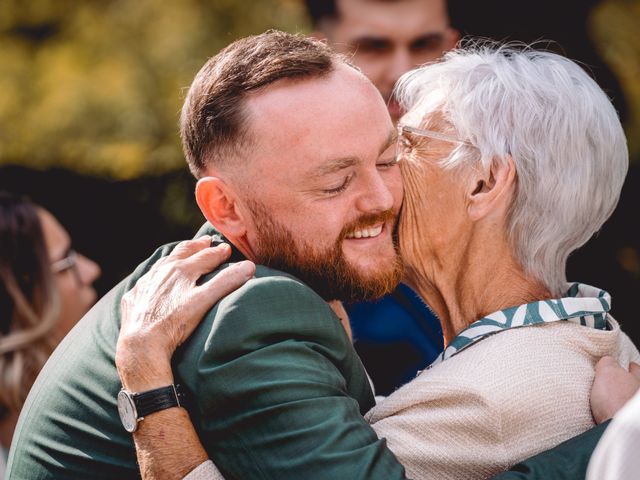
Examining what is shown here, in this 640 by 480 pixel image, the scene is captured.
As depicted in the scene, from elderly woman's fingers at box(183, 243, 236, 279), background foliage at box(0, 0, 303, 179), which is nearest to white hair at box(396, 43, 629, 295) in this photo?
elderly woman's fingers at box(183, 243, 236, 279)

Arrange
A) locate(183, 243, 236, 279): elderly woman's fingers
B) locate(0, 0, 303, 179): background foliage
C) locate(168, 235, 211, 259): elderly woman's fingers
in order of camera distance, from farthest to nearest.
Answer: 1. locate(0, 0, 303, 179): background foliage
2. locate(168, 235, 211, 259): elderly woman's fingers
3. locate(183, 243, 236, 279): elderly woman's fingers

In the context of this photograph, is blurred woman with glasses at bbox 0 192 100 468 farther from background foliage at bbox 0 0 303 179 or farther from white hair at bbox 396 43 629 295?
white hair at bbox 396 43 629 295

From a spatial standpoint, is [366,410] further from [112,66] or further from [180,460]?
[112,66]

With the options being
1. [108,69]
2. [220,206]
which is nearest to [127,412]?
[220,206]

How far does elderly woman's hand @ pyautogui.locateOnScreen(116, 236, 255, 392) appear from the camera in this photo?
7.74ft

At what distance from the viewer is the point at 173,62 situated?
7109mm

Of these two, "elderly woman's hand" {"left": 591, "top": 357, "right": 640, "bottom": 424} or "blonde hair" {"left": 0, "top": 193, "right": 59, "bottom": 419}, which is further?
"blonde hair" {"left": 0, "top": 193, "right": 59, "bottom": 419}

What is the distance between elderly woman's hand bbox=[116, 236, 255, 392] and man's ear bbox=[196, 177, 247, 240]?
0.25 m

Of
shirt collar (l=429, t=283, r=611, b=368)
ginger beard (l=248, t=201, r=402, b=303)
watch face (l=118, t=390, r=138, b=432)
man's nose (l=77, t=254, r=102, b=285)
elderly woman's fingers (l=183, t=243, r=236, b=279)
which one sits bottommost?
man's nose (l=77, t=254, r=102, b=285)

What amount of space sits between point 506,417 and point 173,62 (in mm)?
5373

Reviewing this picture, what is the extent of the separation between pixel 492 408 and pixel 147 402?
888 millimetres

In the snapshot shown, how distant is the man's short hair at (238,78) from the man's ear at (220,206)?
0.08m

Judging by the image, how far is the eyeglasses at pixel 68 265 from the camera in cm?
466

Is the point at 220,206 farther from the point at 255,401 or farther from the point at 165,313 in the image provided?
the point at 255,401
